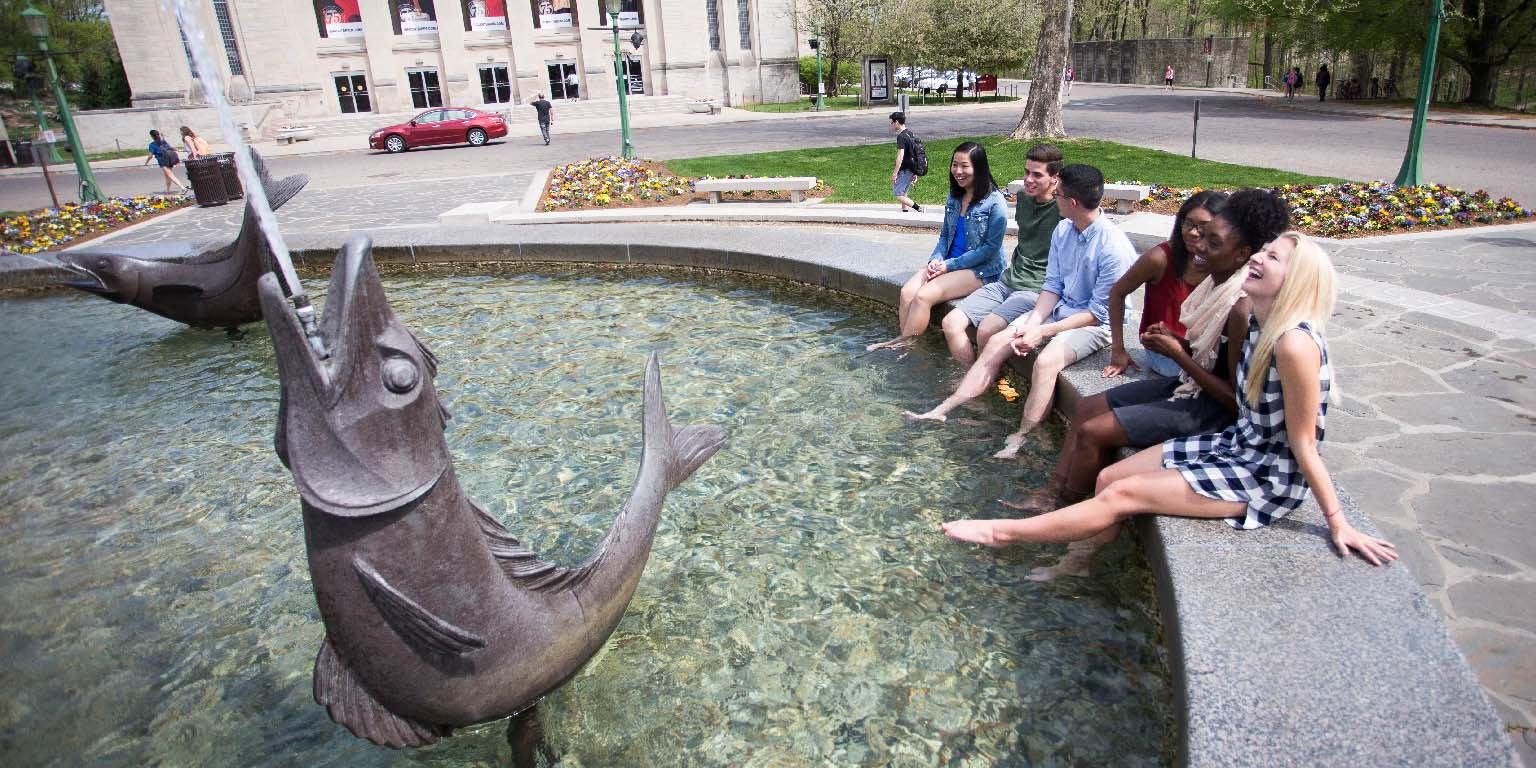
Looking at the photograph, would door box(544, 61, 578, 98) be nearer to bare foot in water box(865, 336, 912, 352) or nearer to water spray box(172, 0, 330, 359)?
bare foot in water box(865, 336, 912, 352)

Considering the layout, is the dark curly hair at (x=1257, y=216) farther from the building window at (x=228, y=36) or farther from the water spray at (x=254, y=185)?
the building window at (x=228, y=36)

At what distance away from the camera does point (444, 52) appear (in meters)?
42.3

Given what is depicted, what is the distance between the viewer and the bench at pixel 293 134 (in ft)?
115

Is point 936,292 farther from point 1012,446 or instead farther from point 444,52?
point 444,52

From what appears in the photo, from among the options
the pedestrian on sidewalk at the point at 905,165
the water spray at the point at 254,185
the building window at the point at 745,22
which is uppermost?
the building window at the point at 745,22

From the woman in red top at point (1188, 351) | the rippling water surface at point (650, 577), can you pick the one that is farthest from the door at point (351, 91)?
the woman in red top at point (1188, 351)

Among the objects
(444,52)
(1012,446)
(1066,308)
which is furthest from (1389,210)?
(444,52)

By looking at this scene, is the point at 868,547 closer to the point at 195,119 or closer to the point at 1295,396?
the point at 1295,396

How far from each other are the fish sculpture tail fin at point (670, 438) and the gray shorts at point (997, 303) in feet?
9.64

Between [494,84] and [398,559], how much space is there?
47.0 metres

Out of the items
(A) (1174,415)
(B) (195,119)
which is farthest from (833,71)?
(A) (1174,415)

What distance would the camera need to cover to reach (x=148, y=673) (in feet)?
11.6

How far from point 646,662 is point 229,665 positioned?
69.5 inches

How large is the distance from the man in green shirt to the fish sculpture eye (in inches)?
169
